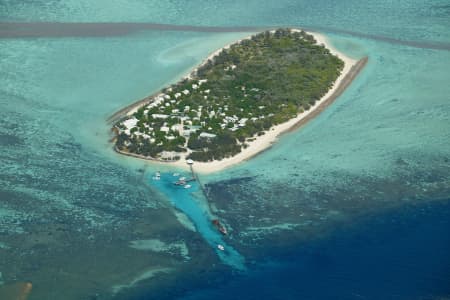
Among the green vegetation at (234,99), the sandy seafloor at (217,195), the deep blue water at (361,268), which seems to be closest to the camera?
the deep blue water at (361,268)

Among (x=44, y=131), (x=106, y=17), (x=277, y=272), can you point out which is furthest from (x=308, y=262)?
(x=106, y=17)

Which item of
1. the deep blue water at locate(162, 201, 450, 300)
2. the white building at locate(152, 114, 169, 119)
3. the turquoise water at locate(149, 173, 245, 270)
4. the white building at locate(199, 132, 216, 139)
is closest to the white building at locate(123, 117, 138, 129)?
the white building at locate(152, 114, 169, 119)

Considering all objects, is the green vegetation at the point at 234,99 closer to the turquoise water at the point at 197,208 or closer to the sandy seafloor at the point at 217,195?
the sandy seafloor at the point at 217,195

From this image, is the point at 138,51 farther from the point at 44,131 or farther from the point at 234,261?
the point at 234,261

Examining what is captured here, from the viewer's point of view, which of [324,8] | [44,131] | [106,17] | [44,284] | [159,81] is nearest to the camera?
[44,284]

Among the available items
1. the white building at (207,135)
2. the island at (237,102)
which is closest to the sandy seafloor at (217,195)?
the island at (237,102)
